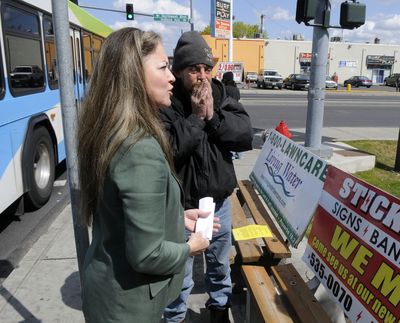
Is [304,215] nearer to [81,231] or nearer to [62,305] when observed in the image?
[81,231]

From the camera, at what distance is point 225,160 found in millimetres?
2469

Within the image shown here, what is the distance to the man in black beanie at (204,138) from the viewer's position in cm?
220

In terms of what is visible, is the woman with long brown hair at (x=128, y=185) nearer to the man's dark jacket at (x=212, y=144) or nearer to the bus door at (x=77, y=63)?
the man's dark jacket at (x=212, y=144)

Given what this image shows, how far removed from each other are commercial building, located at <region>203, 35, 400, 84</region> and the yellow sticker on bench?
152ft

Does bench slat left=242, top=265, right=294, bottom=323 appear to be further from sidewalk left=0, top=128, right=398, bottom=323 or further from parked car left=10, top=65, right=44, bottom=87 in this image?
parked car left=10, top=65, right=44, bottom=87

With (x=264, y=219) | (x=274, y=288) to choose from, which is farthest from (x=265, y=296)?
(x=264, y=219)

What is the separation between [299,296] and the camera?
7.43ft

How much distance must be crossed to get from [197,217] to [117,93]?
826 millimetres

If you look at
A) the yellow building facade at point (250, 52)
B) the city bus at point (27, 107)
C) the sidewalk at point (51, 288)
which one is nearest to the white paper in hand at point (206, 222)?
the sidewalk at point (51, 288)

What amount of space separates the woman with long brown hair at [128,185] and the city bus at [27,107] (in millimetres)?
3152

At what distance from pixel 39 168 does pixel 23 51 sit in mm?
1593

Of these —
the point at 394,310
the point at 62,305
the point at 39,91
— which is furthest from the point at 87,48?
the point at 394,310

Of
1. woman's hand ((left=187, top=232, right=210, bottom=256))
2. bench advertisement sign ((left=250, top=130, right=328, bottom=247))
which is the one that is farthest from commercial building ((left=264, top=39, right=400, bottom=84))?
woman's hand ((left=187, top=232, right=210, bottom=256))

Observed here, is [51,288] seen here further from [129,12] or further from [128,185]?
[129,12]
